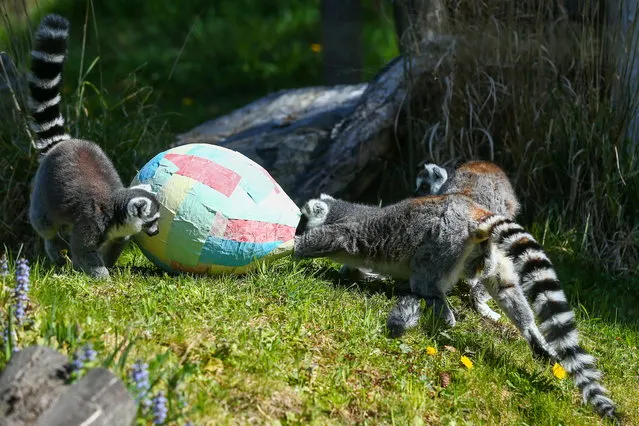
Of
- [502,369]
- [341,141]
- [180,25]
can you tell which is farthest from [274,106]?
[180,25]

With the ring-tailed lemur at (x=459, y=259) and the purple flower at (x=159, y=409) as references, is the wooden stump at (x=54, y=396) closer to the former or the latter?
the purple flower at (x=159, y=409)

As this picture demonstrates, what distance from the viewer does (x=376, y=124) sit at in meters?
8.54

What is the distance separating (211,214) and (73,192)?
1178mm

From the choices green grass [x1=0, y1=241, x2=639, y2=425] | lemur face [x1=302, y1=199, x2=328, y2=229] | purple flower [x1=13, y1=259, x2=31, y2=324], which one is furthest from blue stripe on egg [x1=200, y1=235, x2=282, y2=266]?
purple flower [x1=13, y1=259, x2=31, y2=324]

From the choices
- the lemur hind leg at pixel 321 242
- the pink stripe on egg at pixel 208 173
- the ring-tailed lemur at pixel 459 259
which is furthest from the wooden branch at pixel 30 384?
the lemur hind leg at pixel 321 242

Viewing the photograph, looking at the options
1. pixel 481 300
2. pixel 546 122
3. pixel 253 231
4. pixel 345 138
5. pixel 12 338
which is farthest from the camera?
pixel 345 138

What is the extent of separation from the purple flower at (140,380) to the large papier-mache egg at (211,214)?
1846mm

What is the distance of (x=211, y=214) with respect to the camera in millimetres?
5363

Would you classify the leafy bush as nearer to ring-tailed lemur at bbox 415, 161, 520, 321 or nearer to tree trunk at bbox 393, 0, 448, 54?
tree trunk at bbox 393, 0, 448, 54

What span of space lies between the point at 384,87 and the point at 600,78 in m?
2.12

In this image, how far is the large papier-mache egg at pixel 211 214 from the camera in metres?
5.38

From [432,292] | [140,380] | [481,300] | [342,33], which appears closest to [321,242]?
[432,292]

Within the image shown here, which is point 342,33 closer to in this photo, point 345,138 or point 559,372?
point 345,138

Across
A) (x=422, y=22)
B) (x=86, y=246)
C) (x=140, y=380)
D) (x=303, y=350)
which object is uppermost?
(x=140, y=380)
